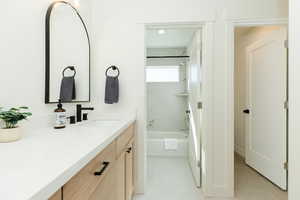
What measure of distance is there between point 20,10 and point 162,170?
2527 millimetres

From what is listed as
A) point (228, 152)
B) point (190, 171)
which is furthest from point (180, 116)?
point (228, 152)

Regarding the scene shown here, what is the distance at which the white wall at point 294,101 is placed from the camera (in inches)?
48.8

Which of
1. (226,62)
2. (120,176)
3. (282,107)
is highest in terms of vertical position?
(226,62)

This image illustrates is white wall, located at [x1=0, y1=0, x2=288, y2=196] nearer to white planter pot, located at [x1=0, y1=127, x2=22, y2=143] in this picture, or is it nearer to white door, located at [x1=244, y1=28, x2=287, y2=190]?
white door, located at [x1=244, y1=28, x2=287, y2=190]

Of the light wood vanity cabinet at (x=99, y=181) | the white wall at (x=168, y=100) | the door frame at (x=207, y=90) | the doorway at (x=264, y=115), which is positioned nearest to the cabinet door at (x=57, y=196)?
the light wood vanity cabinet at (x=99, y=181)

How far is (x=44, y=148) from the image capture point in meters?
0.79

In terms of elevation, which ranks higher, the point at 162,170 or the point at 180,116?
the point at 180,116

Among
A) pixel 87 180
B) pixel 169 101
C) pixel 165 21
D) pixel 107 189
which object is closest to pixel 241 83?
pixel 169 101

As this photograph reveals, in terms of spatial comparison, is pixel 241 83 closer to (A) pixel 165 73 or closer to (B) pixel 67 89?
(A) pixel 165 73

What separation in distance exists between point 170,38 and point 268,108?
2.13 meters

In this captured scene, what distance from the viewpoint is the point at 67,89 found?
162 cm

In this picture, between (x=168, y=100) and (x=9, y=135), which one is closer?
(x=9, y=135)

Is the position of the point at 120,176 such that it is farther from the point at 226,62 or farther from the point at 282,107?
the point at 282,107

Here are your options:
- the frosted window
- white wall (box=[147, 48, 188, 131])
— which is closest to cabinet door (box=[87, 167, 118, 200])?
white wall (box=[147, 48, 188, 131])
